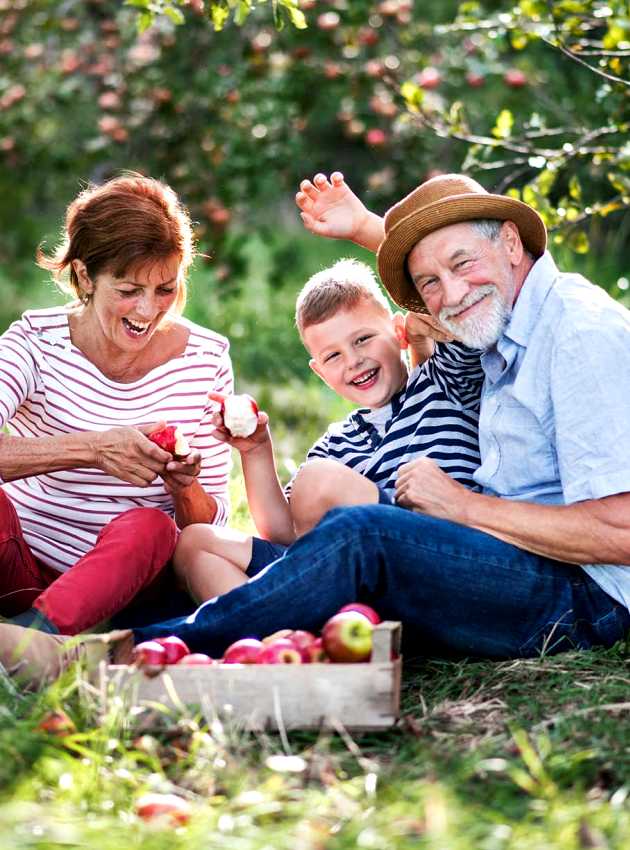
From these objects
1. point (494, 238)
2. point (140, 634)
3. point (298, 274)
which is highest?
point (494, 238)

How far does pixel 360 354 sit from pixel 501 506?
2.65ft

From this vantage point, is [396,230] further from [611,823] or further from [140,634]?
[611,823]

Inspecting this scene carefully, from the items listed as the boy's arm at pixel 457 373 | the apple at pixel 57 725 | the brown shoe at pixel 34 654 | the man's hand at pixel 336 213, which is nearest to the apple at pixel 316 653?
the brown shoe at pixel 34 654

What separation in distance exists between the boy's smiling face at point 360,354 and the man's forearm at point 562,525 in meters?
0.68

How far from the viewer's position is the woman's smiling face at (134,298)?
3.95m

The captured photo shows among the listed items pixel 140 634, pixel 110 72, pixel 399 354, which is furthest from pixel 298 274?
pixel 140 634

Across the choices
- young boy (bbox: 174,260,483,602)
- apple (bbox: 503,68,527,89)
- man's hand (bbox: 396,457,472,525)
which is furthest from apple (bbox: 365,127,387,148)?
man's hand (bbox: 396,457,472,525)

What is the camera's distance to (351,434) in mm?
4066

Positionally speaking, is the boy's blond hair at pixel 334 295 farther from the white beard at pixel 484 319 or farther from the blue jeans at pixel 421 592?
the blue jeans at pixel 421 592

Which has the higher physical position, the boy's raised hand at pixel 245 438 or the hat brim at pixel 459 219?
the hat brim at pixel 459 219

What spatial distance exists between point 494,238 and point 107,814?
186 cm

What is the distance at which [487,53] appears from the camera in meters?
8.07

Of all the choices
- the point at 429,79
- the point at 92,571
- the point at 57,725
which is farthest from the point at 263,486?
the point at 429,79

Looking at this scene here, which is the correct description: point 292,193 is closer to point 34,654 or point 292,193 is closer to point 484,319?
point 484,319
